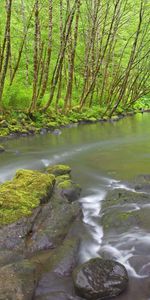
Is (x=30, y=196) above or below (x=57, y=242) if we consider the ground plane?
above

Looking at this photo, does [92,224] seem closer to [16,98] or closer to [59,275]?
[59,275]

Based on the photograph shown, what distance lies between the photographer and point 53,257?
427cm

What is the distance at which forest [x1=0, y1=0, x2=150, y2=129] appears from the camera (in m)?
15.1

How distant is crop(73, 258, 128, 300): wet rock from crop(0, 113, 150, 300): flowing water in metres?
0.13

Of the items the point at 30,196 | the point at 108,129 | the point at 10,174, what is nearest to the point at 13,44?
the point at 108,129

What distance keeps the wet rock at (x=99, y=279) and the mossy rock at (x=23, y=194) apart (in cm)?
131

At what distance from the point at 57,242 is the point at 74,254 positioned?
1.14 feet

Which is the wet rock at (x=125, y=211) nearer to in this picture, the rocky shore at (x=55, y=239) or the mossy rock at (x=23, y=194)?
the rocky shore at (x=55, y=239)

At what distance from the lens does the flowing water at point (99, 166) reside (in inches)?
177

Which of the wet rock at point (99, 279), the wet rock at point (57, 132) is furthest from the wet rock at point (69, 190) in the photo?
the wet rock at point (57, 132)

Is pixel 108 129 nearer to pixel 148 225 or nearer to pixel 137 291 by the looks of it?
pixel 148 225

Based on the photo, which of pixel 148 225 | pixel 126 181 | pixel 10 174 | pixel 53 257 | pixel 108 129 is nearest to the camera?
pixel 53 257

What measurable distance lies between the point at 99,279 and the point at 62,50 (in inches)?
484

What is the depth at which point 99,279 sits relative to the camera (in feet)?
12.0
